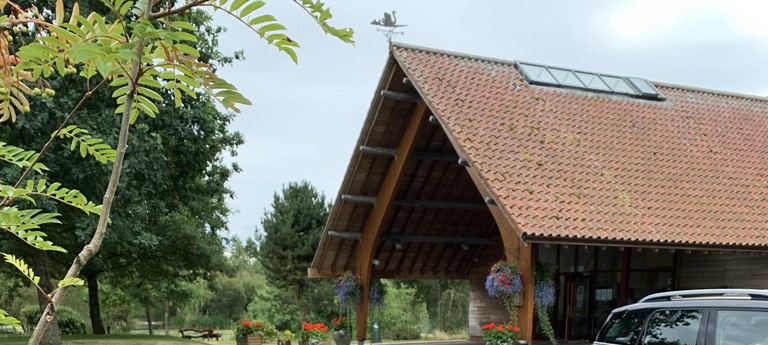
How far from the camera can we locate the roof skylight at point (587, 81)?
17.3 m

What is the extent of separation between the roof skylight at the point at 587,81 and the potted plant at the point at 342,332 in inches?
265

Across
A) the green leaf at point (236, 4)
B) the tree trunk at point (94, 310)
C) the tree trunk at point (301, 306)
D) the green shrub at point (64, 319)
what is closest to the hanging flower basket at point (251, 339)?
the tree trunk at point (94, 310)

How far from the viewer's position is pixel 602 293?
1908 cm

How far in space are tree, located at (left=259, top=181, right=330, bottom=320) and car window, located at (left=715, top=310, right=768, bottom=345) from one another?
33.3m


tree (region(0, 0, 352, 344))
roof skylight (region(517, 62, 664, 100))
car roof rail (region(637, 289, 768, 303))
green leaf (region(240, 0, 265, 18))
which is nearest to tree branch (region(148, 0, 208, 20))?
tree (region(0, 0, 352, 344))

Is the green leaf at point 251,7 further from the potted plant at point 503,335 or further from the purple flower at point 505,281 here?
the potted plant at point 503,335

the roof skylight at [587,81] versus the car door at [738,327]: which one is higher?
the roof skylight at [587,81]

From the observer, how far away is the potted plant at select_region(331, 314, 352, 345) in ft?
56.5

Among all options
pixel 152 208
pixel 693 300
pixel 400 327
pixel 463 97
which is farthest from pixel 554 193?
pixel 400 327

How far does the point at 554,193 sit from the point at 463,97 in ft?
9.88

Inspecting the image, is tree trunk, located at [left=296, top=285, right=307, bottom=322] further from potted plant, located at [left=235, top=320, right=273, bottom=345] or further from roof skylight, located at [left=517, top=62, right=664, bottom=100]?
roof skylight, located at [left=517, top=62, right=664, bottom=100]

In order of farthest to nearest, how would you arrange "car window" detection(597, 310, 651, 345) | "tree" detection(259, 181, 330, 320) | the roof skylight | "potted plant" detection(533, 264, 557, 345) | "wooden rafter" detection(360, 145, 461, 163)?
"tree" detection(259, 181, 330, 320) → the roof skylight → "wooden rafter" detection(360, 145, 461, 163) → "potted plant" detection(533, 264, 557, 345) → "car window" detection(597, 310, 651, 345)

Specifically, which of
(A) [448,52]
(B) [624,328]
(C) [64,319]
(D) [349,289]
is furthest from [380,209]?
(C) [64,319]

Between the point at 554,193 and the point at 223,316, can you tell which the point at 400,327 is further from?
the point at 554,193
